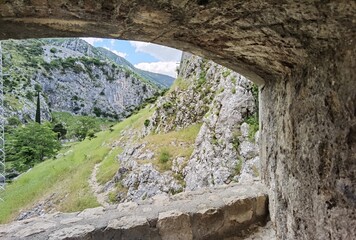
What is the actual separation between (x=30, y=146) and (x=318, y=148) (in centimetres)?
2844

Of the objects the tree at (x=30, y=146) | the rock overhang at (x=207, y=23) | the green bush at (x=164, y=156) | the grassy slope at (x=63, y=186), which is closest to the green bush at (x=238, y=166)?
the green bush at (x=164, y=156)

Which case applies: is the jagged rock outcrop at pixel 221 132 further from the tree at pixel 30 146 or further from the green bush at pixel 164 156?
the tree at pixel 30 146

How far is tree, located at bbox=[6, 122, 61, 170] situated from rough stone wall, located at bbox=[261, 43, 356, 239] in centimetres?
2668

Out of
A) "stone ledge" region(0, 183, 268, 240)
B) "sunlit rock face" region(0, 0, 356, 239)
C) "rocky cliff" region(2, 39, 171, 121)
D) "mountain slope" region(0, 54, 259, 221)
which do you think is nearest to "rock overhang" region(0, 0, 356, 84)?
"sunlit rock face" region(0, 0, 356, 239)

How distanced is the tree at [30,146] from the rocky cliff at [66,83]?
24533 mm

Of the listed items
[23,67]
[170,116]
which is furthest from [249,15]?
[23,67]

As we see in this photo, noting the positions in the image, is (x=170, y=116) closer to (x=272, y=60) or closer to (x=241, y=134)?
(x=241, y=134)

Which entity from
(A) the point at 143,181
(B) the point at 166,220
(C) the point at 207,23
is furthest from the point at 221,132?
(C) the point at 207,23

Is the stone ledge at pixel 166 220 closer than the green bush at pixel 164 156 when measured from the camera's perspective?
Yes

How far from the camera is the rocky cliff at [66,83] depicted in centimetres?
5597

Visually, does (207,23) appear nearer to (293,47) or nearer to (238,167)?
(293,47)

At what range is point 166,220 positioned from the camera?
3.26 m

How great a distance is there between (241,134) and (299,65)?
23.5 ft

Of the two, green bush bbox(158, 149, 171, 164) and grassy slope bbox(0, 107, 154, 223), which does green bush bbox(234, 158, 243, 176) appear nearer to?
green bush bbox(158, 149, 171, 164)
